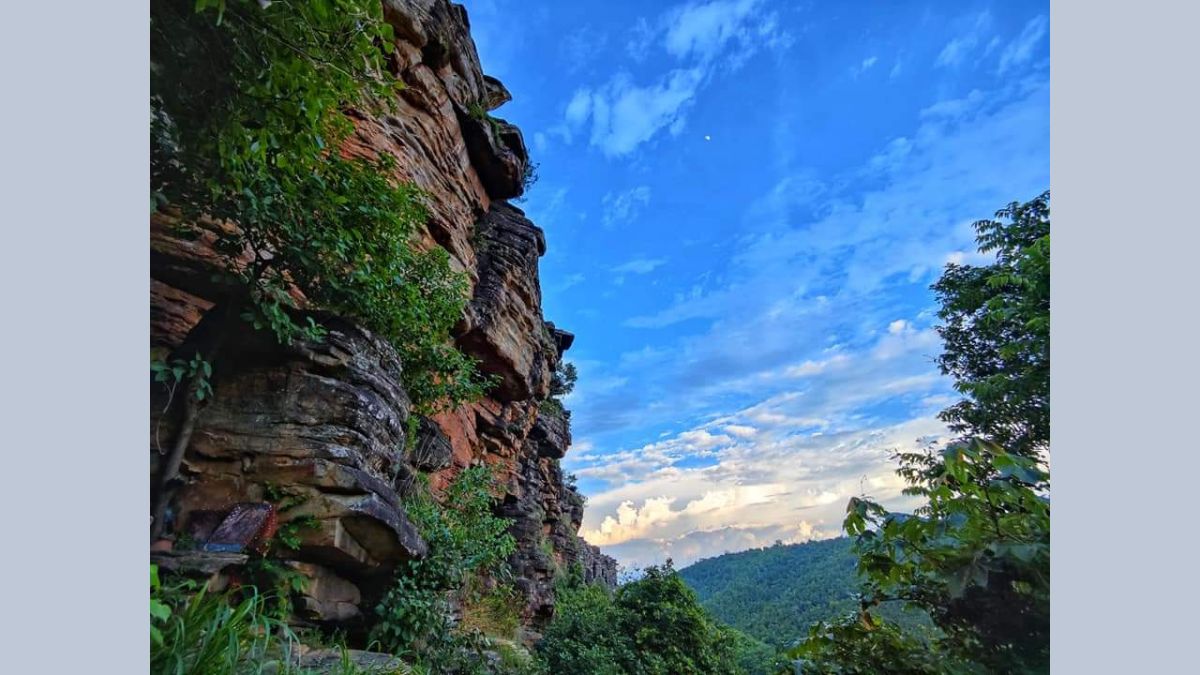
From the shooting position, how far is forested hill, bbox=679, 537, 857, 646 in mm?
38875

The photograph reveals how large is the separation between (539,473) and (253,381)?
19.9 meters

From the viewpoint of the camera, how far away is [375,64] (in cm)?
407

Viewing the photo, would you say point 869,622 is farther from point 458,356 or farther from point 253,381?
point 458,356

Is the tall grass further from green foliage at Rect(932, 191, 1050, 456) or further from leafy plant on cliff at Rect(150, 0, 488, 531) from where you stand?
green foliage at Rect(932, 191, 1050, 456)

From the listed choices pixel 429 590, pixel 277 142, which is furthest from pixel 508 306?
pixel 277 142

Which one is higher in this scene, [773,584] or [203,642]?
[203,642]

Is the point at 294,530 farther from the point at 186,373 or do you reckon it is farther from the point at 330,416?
the point at 186,373

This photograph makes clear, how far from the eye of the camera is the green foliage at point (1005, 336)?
31.4ft

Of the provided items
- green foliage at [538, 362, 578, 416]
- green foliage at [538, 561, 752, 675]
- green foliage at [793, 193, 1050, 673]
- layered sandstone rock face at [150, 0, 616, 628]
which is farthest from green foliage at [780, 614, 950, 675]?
green foliage at [538, 362, 578, 416]

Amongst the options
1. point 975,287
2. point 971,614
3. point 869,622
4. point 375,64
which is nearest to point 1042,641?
point 971,614

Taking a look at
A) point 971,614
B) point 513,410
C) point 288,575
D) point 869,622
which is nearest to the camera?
point 971,614

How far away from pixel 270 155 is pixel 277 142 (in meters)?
0.79

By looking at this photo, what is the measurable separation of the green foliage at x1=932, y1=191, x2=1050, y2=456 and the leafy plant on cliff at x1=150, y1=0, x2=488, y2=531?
762 centimetres

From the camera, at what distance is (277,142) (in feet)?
13.2
